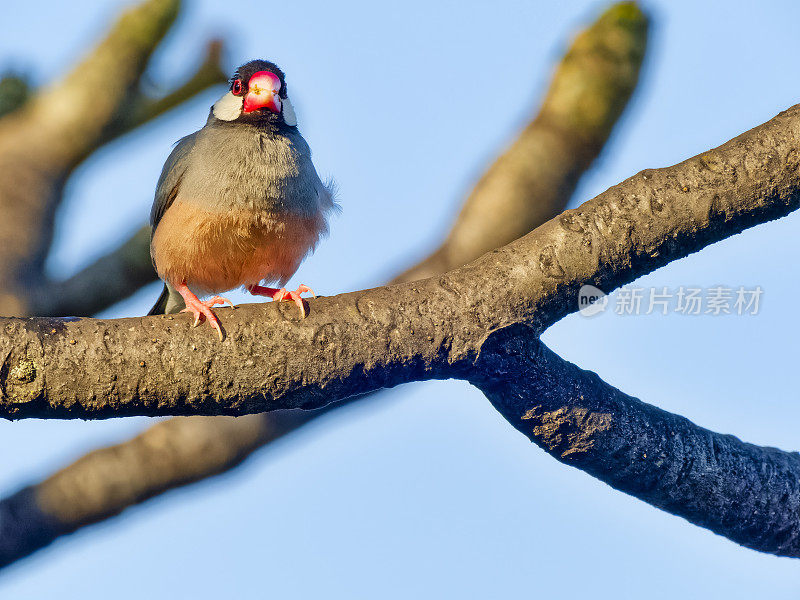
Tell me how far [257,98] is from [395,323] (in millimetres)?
2089

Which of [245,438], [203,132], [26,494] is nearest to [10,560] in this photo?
[26,494]

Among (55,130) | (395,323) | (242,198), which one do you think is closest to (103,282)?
(55,130)

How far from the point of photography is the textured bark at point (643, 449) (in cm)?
302

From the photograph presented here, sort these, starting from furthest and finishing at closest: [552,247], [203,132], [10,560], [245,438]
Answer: [245,438], [10,560], [203,132], [552,247]

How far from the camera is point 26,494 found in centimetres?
514

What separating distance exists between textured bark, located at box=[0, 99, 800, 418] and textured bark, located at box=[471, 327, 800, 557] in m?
0.17

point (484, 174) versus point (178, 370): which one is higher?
point (484, 174)

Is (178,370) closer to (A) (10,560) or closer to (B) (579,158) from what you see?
(B) (579,158)

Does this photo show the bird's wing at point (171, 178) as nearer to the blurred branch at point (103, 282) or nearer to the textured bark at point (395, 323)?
the blurred branch at point (103, 282)

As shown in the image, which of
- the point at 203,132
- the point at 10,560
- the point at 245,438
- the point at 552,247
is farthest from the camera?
→ the point at 245,438

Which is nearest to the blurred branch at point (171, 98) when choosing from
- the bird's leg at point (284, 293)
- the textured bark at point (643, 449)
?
the bird's leg at point (284, 293)

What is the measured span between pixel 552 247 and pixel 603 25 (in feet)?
7.60

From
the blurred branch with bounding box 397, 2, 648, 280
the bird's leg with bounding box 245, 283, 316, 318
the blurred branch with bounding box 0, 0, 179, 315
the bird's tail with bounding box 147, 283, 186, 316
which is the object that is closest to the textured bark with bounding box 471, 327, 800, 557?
the bird's leg with bounding box 245, 283, 316, 318

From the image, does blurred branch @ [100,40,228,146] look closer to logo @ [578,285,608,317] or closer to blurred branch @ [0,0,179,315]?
blurred branch @ [0,0,179,315]
